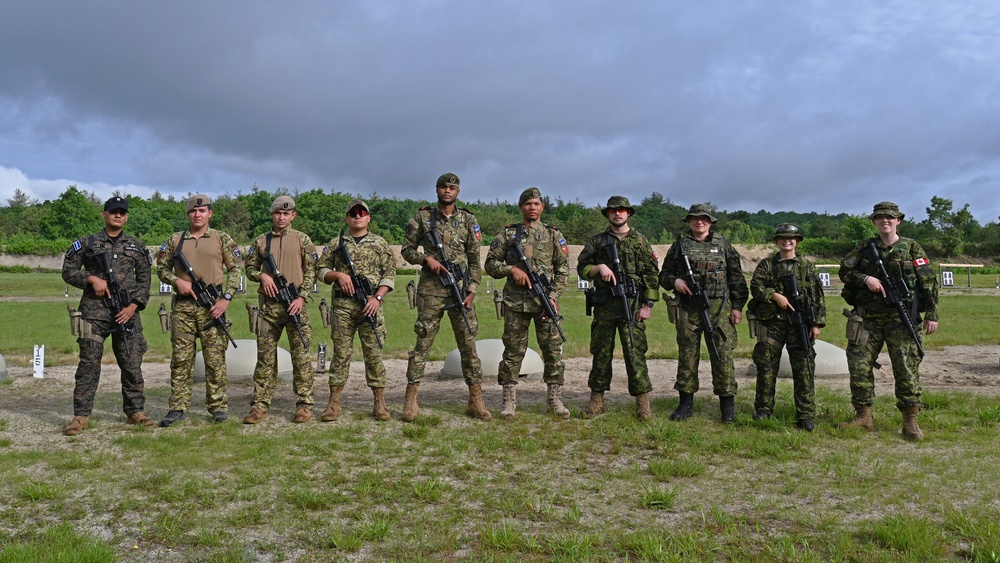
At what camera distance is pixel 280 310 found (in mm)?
7066

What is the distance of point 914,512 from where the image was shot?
4.47m

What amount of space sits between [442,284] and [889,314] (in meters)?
4.38

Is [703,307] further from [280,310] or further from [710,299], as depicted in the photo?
[280,310]

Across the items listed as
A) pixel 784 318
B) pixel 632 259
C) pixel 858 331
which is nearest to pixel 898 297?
Answer: pixel 858 331

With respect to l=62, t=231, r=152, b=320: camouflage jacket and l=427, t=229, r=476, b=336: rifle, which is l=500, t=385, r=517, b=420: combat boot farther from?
l=62, t=231, r=152, b=320: camouflage jacket

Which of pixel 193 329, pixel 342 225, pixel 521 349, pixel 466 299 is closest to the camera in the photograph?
pixel 193 329

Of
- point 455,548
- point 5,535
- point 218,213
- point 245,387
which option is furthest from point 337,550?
point 218,213

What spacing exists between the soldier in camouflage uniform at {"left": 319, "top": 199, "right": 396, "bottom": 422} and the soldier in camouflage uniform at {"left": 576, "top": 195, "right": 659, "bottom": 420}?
2.13 m

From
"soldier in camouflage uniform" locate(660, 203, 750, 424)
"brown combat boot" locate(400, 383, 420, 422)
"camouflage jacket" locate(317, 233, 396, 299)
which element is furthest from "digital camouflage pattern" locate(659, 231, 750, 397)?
"camouflage jacket" locate(317, 233, 396, 299)

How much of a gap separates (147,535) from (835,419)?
6.12 meters

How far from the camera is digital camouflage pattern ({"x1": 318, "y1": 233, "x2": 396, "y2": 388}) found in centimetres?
706

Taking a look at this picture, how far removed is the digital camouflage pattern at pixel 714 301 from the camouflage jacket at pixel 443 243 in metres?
2.00

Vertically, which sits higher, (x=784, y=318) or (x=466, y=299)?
(x=466, y=299)

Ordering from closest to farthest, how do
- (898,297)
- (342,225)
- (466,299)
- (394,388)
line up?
(898,297) → (466,299) → (394,388) → (342,225)
